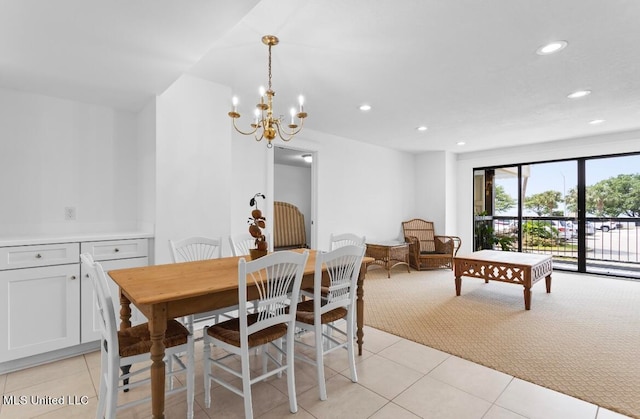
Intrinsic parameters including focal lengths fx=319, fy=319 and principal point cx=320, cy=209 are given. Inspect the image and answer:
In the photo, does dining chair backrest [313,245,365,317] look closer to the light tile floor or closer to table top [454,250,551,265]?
the light tile floor

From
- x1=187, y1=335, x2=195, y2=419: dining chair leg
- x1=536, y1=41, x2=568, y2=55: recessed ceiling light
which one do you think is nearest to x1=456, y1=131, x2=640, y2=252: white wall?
x1=536, y1=41, x2=568, y2=55: recessed ceiling light

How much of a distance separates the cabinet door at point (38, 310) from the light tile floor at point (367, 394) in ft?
0.62

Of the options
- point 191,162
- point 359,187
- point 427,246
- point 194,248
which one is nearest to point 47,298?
point 194,248

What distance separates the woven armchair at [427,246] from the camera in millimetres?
6004

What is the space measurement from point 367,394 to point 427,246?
4945mm

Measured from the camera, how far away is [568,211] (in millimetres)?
5992

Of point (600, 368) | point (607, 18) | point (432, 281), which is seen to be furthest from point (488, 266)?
point (607, 18)

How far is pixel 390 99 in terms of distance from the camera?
144 inches

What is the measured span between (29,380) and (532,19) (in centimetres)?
424

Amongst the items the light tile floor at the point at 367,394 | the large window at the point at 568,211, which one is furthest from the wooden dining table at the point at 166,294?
the large window at the point at 568,211

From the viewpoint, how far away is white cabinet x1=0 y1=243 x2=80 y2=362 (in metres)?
2.30

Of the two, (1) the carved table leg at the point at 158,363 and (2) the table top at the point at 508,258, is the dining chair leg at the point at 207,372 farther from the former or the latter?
(2) the table top at the point at 508,258

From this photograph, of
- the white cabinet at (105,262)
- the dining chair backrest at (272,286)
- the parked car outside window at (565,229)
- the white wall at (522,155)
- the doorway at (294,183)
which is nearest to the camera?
the dining chair backrest at (272,286)

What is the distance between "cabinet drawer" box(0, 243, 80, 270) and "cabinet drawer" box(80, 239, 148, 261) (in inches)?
3.5
